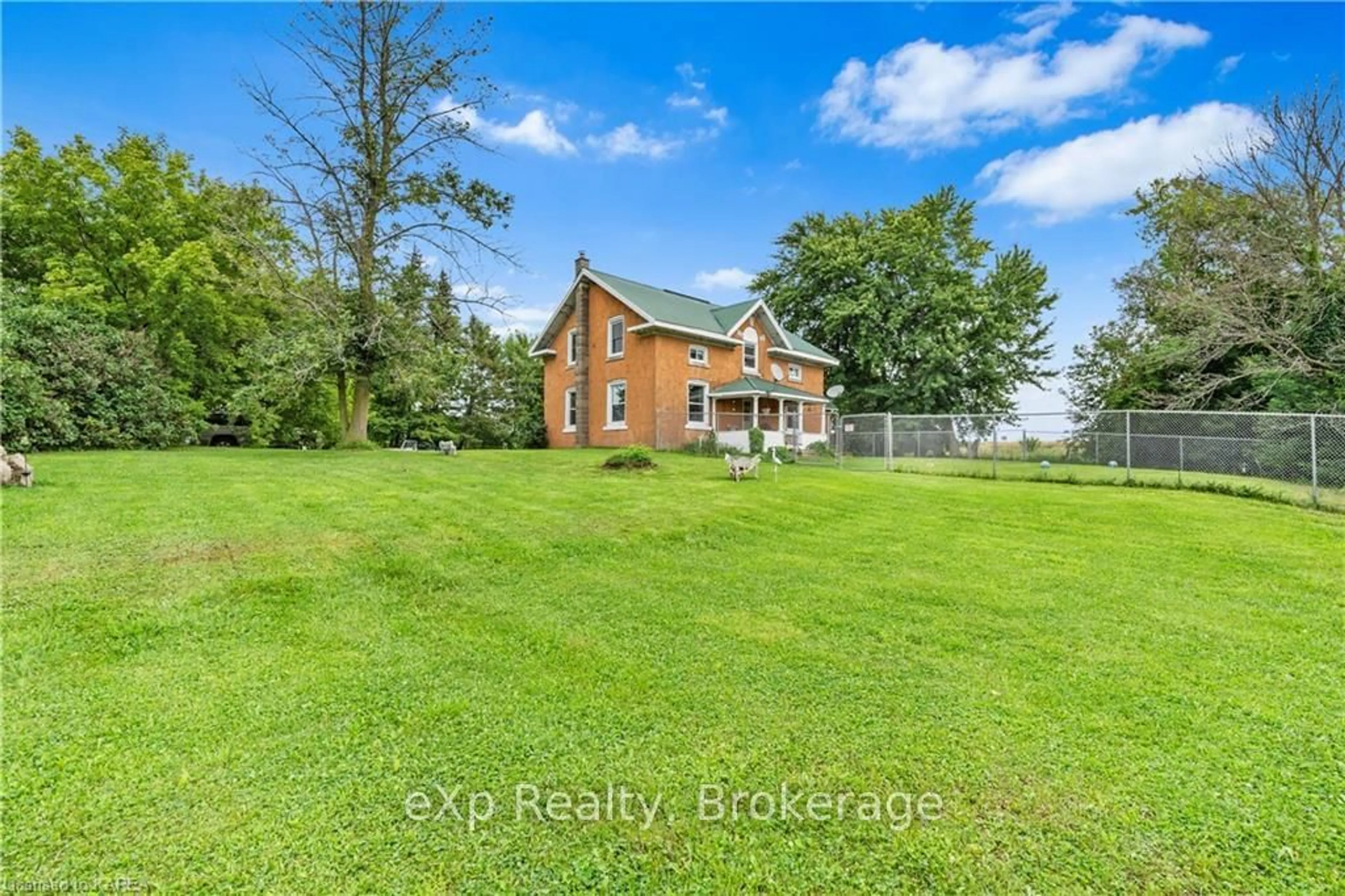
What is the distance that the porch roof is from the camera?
20312 mm

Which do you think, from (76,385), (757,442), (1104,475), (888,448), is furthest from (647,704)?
(76,385)

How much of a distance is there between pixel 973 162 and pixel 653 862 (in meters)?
23.5

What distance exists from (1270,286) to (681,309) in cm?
1716

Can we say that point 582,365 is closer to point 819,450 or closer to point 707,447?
point 707,447

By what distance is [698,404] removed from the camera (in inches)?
829

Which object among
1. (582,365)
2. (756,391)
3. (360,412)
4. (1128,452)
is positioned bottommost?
(1128,452)

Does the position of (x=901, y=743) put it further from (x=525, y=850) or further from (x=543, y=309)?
Result: (x=543, y=309)

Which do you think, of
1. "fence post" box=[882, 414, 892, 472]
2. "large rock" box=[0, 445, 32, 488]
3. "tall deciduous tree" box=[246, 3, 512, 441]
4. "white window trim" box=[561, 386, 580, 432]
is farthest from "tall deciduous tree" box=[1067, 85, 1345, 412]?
"large rock" box=[0, 445, 32, 488]

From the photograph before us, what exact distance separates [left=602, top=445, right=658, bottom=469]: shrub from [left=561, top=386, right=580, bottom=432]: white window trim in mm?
10768

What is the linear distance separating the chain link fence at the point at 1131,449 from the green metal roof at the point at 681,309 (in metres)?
6.94

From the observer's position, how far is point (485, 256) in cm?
1608

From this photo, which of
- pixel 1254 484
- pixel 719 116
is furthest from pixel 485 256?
pixel 1254 484

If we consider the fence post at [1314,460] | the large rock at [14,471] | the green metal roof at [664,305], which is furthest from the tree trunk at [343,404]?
the fence post at [1314,460]

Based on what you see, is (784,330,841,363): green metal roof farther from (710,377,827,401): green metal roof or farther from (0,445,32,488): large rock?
(0,445,32,488): large rock
